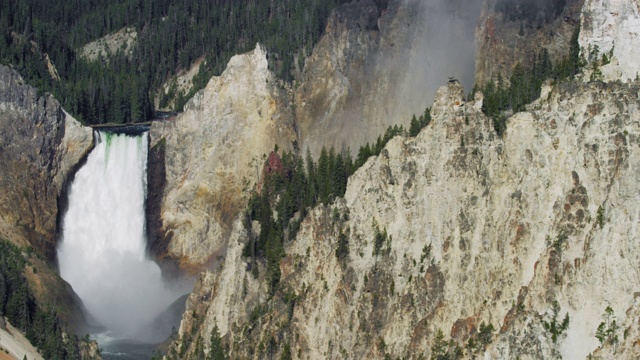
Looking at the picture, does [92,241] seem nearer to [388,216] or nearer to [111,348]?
[111,348]

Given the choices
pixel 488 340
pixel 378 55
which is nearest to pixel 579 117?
pixel 488 340

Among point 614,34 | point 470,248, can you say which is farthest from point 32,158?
point 614,34

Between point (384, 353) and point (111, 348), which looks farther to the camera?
point (111, 348)

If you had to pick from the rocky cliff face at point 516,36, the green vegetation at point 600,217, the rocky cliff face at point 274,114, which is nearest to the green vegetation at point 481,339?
the green vegetation at point 600,217

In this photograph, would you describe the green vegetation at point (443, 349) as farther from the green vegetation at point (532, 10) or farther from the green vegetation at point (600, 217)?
the green vegetation at point (532, 10)

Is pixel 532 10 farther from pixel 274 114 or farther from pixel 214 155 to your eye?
pixel 214 155

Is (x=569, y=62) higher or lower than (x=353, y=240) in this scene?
higher

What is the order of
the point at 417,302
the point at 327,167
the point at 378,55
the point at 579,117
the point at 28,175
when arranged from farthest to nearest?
1. the point at 28,175
2. the point at 378,55
3. the point at 327,167
4. the point at 417,302
5. the point at 579,117
